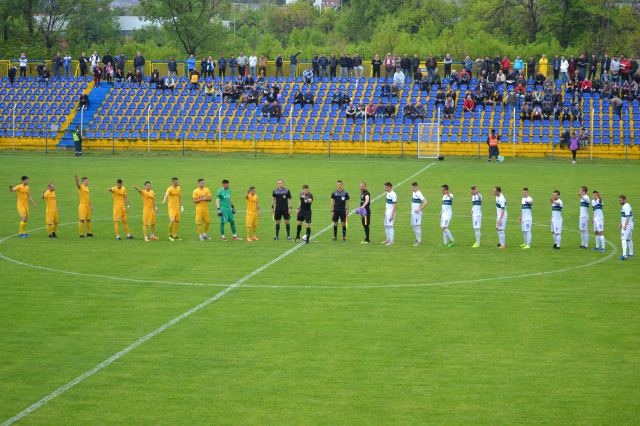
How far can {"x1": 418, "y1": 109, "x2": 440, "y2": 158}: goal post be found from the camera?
45812 millimetres

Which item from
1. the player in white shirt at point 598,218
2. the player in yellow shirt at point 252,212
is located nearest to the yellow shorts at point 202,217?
the player in yellow shirt at point 252,212

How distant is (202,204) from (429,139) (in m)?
27.3

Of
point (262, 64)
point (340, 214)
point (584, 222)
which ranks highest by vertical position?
point (262, 64)

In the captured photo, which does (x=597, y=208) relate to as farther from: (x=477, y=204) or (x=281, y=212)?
(x=281, y=212)

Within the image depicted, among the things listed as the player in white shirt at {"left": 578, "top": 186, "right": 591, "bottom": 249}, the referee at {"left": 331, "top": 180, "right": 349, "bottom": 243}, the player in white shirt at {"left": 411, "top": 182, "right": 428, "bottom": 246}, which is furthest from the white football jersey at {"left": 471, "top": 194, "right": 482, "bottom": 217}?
the referee at {"left": 331, "top": 180, "right": 349, "bottom": 243}

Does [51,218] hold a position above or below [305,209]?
below

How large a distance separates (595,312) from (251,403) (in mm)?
8012

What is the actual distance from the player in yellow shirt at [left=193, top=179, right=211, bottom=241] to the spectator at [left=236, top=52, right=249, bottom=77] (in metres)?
33.1

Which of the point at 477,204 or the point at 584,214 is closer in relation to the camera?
the point at 584,214

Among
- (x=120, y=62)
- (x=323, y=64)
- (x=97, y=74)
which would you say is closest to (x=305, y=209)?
(x=323, y=64)

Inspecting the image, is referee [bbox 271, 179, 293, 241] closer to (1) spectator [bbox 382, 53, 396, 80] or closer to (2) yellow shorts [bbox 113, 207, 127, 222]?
(2) yellow shorts [bbox 113, 207, 127, 222]

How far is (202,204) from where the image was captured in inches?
858

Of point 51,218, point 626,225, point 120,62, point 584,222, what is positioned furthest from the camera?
point 120,62

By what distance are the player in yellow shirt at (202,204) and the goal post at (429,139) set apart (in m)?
26.0
